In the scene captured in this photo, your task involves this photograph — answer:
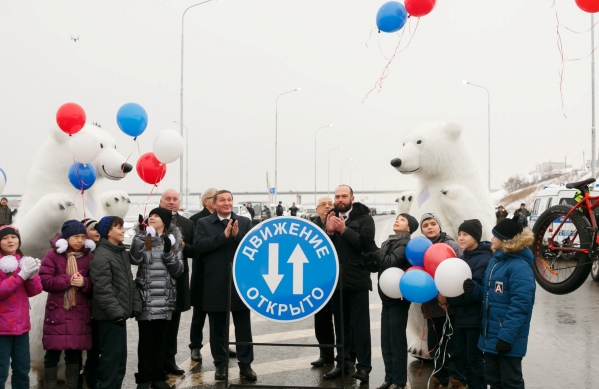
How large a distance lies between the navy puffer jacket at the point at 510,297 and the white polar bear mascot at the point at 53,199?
427 cm

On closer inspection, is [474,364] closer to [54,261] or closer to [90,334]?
[90,334]

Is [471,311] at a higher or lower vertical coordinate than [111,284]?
lower

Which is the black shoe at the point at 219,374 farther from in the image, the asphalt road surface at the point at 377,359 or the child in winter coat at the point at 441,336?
the child in winter coat at the point at 441,336

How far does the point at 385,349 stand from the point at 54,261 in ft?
10.4

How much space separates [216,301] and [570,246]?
3.49 metres

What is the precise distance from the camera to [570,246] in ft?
18.7

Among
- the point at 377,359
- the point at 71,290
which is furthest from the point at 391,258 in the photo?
the point at 71,290

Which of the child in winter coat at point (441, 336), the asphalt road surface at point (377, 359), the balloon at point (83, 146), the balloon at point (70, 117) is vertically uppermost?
the balloon at point (70, 117)

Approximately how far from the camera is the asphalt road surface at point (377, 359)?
5865 millimetres

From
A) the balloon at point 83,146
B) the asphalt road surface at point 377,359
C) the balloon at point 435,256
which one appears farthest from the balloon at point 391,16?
the asphalt road surface at point 377,359

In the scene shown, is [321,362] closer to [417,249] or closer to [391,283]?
[391,283]

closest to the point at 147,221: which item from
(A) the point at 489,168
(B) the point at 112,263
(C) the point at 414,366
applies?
(B) the point at 112,263

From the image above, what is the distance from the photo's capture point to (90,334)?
5.34m

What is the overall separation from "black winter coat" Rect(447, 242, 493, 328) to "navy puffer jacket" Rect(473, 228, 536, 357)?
266 mm
